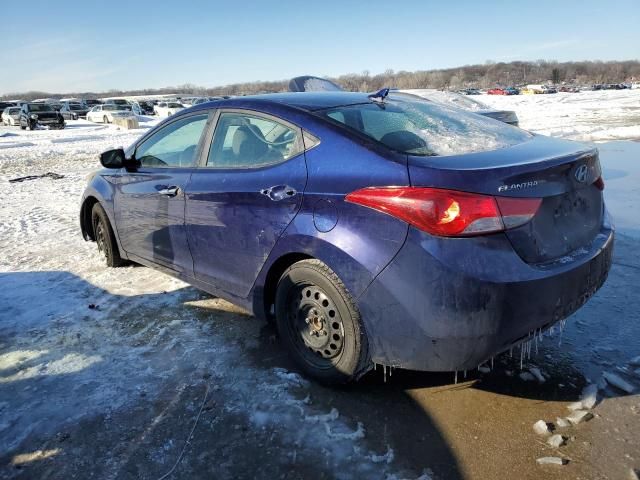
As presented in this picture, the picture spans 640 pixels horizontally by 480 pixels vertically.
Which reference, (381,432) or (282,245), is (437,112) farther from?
(381,432)

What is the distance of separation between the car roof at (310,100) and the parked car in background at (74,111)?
4480 cm

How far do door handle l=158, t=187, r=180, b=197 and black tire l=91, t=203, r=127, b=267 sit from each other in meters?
1.33

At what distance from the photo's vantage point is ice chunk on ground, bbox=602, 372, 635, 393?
106 inches

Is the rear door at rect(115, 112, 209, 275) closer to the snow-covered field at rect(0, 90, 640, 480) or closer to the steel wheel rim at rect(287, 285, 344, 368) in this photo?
the snow-covered field at rect(0, 90, 640, 480)

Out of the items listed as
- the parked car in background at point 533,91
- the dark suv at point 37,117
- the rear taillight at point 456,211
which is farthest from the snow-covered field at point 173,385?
the parked car in background at point 533,91

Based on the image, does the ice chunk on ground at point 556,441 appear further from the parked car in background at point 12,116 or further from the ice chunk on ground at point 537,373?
the parked car in background at point 12,116

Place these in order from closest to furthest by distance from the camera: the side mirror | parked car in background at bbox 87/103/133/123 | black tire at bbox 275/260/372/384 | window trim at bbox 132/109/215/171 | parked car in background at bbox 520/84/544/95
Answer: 1. black tire at bbox 275/260/372/384
2. window trim at bbox 132/109/215/171
3. the side mirror
4. parked car in background at bbox 87/103/133/123
5. parked car in background at bbox 520/84/544/95

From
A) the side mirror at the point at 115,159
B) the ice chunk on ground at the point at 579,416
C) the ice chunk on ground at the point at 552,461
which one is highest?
the side mirror at the point at 115,159

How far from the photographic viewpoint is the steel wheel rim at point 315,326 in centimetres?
267

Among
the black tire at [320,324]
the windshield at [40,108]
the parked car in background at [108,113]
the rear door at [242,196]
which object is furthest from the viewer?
the parked car in background at [108,113]

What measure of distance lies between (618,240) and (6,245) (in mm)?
6763

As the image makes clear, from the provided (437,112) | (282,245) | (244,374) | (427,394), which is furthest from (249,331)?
(437,112)

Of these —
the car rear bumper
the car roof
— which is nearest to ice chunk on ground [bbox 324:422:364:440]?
the car rear bumper

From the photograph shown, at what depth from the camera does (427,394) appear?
2744 millimetres
